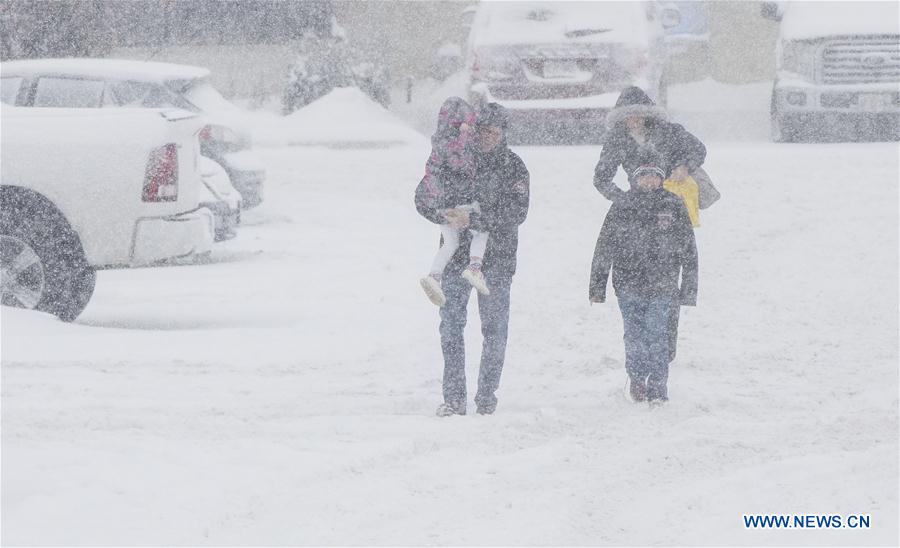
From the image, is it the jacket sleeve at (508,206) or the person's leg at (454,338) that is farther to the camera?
the person's leg at (454,338)

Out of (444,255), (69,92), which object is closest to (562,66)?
(69,92)

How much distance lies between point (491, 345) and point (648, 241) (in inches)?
34.8

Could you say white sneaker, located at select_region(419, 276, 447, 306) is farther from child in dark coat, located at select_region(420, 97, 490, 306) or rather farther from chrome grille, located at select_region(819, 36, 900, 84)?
chrome grille, located at select_region(819, 36, 900, 84)

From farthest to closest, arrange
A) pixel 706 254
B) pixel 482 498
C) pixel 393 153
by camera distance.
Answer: pixel 393 153
pixel 706 254
pixel 482 498

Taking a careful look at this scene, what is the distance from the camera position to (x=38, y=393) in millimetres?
7594

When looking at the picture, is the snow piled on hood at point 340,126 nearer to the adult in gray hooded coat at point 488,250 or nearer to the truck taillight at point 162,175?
the truck taillight at point 162,175

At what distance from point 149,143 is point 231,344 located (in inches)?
49.9

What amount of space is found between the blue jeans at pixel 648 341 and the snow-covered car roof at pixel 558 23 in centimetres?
740

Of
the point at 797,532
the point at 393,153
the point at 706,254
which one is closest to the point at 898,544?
the point at 797,532

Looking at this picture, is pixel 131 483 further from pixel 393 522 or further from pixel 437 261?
pixel 437 261

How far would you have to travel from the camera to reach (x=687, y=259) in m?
7.64

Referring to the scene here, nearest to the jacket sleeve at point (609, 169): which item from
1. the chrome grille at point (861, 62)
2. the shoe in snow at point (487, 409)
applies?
the shoe in snow at point (487, 409)

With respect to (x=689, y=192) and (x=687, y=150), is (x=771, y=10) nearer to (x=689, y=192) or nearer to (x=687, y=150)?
(x=689, y=192)

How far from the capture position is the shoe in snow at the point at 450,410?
7324mm
